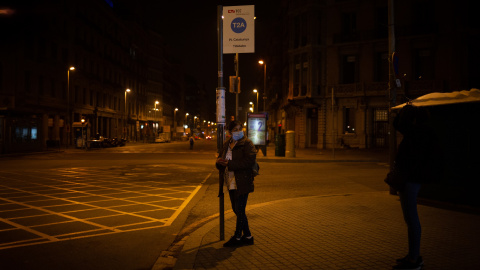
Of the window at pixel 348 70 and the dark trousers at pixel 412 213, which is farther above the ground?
the window at pixel 348 70

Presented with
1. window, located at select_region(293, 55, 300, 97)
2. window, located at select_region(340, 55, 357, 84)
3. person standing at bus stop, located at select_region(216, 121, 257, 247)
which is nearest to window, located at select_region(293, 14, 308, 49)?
window, located at select_region(293, 55, 300, 97)

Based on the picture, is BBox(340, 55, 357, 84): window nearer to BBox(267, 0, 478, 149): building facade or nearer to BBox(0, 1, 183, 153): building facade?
BBox(267, 0, 478, 149): building facade

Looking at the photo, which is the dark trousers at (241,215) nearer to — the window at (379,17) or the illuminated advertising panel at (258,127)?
the illuminated advertising panel at (258,127)

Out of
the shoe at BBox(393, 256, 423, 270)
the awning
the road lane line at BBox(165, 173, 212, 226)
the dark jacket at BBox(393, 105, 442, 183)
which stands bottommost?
the road lane line at BBox(165, 173, 212, 226)

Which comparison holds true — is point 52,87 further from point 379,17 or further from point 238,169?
point 238,169

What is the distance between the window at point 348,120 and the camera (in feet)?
121

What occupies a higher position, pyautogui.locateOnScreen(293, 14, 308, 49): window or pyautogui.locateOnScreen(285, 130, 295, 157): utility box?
pyautogui.locateOnScreen(293, 14, 308, 49): window

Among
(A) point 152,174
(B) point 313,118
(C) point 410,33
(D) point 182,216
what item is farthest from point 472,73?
(D) point 182,216

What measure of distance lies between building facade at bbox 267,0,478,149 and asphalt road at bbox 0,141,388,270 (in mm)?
21081

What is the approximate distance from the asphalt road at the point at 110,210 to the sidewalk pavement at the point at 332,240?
75cm

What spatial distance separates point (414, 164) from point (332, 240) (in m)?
1.92

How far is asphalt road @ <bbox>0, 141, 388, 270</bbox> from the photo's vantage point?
5584mm

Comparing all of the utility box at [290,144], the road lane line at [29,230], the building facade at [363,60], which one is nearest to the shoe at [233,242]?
the road lane line at [29,230]

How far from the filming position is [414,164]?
4.41 meters
